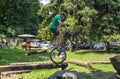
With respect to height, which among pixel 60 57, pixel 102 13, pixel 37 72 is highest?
pixel 102 13

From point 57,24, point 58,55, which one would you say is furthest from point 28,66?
point 57,24

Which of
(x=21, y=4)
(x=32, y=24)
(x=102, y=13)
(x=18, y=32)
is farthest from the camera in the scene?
(x=32, y=24)

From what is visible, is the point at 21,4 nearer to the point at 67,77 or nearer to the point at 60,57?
the point at 60,57

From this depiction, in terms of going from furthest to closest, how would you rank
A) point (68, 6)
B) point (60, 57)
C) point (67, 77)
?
point (68, 6) → point (60, 57) → point (67, 77)

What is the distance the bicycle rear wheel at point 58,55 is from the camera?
12.3 m

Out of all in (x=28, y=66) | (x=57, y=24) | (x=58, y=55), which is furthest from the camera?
(x=58, y=55)

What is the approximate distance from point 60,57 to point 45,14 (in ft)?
86.3

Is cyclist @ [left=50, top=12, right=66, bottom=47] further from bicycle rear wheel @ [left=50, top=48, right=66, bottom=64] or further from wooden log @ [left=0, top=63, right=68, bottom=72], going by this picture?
wooden log @ [left=0, top=63, right=68, bottom=72]

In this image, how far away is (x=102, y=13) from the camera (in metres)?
38.2

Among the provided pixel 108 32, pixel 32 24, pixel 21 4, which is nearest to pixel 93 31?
pixel 108 32

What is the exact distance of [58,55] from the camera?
12.4 meters

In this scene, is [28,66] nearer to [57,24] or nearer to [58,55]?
[58,55]

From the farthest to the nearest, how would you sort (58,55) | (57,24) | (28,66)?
(58,55), (28,66), (57,24)

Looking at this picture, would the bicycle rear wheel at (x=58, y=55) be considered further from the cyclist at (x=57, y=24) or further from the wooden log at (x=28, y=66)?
the cyclist at (x=57, y=24)
